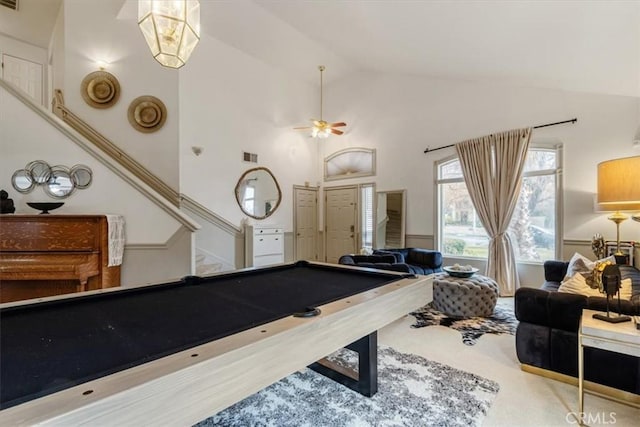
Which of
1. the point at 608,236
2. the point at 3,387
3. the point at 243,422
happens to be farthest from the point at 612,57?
the point at 3,387

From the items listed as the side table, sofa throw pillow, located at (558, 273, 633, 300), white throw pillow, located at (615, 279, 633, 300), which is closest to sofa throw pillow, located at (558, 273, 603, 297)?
sofa throw pillow, located at (558, 273, 633, 300)

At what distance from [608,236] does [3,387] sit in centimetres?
569

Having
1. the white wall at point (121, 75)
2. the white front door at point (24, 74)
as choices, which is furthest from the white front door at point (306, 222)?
the white front door at point (24, 74)

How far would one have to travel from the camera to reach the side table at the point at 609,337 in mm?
1630

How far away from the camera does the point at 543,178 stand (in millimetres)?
4664

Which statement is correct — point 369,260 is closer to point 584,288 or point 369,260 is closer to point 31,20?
point 584,288

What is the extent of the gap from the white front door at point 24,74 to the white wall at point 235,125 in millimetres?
3156

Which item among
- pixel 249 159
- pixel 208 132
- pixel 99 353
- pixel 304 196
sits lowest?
pixel 99 353

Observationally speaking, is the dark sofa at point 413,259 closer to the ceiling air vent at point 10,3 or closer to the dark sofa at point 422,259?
the dark sofa at point 422,259

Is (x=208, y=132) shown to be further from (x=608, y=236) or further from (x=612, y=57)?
(x=608, y=236)

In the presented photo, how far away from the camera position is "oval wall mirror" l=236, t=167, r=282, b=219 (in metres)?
6.26

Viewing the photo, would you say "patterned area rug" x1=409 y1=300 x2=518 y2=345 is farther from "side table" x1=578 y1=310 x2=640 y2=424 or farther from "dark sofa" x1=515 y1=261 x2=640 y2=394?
"side table" x1=578 y1=310 x2=640 y2=424

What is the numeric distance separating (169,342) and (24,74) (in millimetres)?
7840

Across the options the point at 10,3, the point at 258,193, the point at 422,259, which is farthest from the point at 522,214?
the point at 10,3
